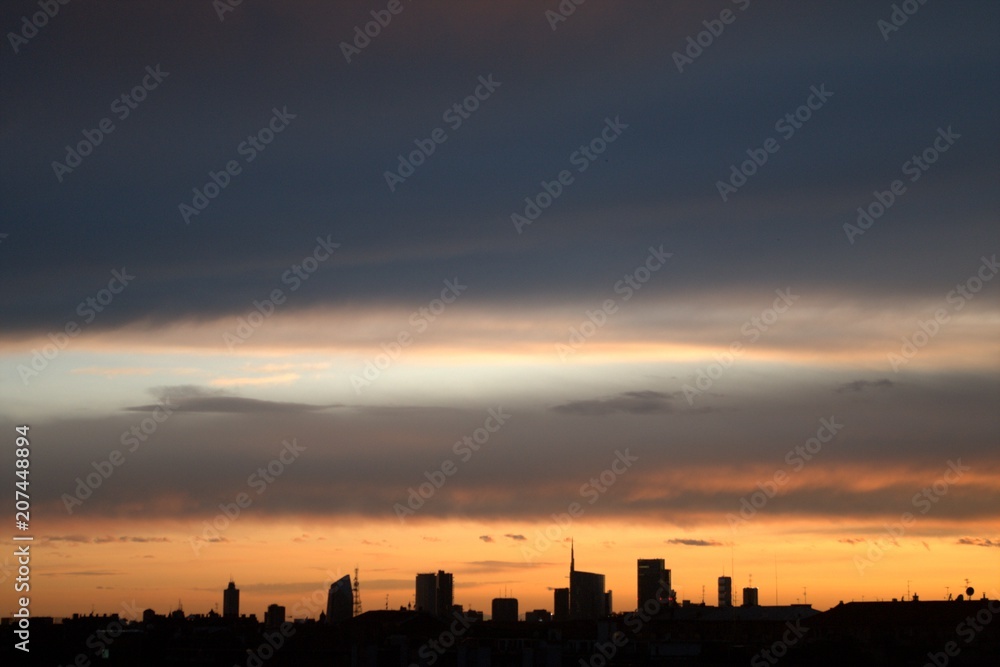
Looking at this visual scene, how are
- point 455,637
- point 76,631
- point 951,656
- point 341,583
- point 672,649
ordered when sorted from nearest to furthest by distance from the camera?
point 951,656 → point 672,649 → point 455,637 → point 76,631 → point 341,583

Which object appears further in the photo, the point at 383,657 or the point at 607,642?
the point at 607,642

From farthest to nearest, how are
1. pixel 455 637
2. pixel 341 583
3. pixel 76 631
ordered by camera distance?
pixel 341 583
pixel 76 631
pixel 455 637

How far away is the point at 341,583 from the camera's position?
582ft

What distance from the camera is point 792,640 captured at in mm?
129375

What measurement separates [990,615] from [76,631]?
95543 mm

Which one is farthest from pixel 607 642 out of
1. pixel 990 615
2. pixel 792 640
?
pixel 990 615

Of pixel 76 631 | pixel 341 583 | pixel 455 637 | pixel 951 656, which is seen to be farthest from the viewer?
pixel 341 583

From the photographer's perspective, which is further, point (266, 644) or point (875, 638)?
point (875, 638)

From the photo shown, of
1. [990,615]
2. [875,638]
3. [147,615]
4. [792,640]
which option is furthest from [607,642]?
[147,615]

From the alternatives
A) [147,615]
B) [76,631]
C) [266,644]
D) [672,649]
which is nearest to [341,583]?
[147,615]

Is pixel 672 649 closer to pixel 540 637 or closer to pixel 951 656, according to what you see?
pixel 540 637

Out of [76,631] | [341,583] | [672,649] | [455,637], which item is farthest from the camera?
[341,583]

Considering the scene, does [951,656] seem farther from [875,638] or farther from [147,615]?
[147,615]

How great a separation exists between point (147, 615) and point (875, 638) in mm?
99322
